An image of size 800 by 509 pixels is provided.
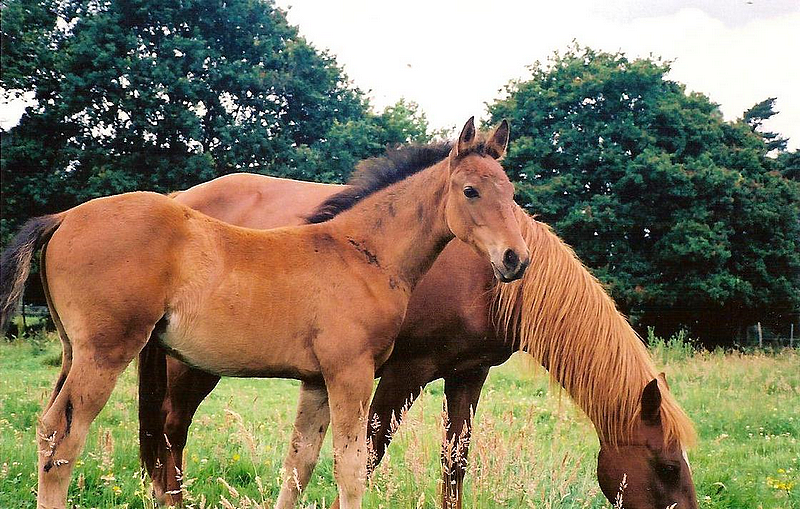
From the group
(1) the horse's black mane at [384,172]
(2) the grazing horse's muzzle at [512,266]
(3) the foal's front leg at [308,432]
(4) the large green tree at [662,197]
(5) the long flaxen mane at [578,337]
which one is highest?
(4) the large green tree at [662,197]

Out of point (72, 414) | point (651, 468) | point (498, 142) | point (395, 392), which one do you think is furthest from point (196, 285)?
point (651, 468)

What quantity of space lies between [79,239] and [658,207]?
769 inches

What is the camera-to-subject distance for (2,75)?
14148mm

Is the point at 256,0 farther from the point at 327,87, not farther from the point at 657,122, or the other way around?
the point at 657,122

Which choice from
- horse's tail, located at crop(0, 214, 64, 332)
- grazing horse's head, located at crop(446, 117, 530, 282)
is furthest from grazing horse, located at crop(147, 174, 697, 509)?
horse's tail, located at crop(0, 214, 64, 332)

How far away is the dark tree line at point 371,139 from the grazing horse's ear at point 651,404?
1395 cm

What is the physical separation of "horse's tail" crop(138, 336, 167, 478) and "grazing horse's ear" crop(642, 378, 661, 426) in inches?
121

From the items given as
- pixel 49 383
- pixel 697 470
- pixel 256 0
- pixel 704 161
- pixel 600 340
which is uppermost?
pixel 256 0

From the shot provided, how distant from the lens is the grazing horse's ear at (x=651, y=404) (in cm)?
330

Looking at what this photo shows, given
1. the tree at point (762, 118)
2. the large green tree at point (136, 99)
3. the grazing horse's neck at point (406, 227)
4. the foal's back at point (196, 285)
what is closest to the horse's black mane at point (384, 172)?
the grazing horse's neck at point (406, 227)

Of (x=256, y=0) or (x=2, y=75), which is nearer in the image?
(x=2, y=75)

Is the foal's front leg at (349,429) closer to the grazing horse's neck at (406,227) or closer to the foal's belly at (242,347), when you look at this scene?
the foal's belly at (242,347)

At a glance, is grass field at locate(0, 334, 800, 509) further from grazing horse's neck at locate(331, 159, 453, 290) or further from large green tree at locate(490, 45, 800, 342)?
large green tree at locate(490, 45, 800, 342)

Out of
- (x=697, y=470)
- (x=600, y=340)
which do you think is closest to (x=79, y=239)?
(x=600, y=340)
